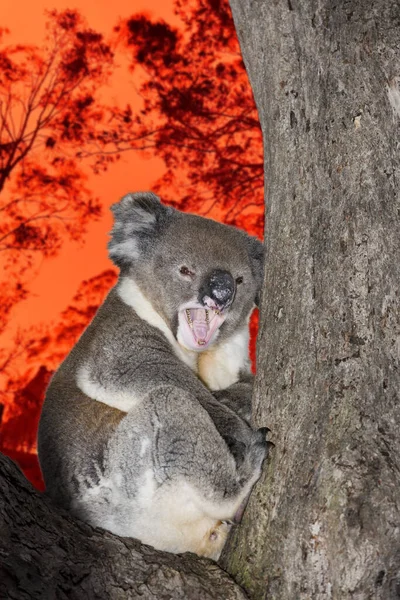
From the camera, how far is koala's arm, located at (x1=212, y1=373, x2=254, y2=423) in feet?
11.7

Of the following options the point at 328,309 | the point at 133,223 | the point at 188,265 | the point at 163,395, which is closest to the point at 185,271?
the point at 188,265

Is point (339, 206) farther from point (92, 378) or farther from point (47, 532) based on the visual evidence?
point (47, 532)

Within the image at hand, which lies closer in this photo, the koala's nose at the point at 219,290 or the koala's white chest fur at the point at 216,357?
the koala's nose at the point at 219,290

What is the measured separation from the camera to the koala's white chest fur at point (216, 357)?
3.82 m

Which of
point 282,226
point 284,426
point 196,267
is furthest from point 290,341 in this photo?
point 196,267

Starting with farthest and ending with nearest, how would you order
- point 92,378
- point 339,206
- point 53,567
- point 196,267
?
point 196,267, point 92,378, point 339,206, point 53,567

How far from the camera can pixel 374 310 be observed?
115 inches

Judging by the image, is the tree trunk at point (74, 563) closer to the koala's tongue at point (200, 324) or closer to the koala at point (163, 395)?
the koala at point (163, 395)

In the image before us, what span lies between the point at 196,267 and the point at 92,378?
0.78 meters

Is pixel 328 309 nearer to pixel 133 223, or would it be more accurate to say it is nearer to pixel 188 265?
pixel 188 265

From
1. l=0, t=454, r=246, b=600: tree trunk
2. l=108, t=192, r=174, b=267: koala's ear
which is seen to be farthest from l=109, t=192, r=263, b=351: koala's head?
l=0, t=454, r=246, b=600: tree trunk

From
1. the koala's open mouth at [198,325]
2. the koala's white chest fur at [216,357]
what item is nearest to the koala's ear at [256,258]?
the koala's white chest fur at [216,357]

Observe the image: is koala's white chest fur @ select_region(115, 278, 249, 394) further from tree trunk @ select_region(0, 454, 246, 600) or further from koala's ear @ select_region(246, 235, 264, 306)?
tree trunk @ select_region(0, 454, 246, 600)

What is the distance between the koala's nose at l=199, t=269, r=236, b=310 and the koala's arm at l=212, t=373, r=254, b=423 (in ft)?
1.61
